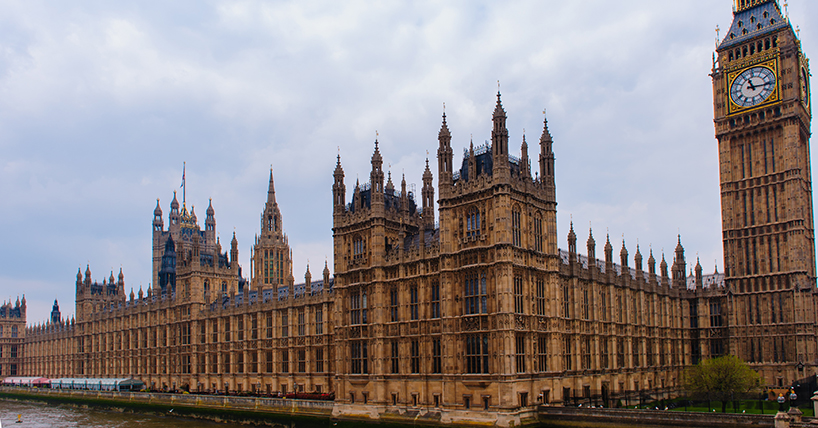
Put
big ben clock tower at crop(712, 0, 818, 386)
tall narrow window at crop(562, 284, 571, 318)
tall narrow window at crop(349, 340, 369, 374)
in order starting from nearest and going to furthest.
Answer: tall narrow window at crop(562, 284, 571, 318) < tall narrow window at crop(349, 340, 369, 374) < big ben clock tower at crop(712, 0, 818, 386)

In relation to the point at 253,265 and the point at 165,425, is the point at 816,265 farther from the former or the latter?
the point at 253,265

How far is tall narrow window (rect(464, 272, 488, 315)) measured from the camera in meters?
57.8

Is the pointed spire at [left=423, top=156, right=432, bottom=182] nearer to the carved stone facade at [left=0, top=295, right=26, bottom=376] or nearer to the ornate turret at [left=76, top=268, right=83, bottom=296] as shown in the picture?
the ornate turret at [left=76, top=268, right=83, bottom=296]

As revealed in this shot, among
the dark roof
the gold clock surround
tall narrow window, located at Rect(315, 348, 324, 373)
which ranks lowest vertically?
tall narrow window, located at Rect(315, 348, 324, 373)

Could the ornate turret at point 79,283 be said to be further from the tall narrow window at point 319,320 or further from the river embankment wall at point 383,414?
the tall narrow window at point 319,320

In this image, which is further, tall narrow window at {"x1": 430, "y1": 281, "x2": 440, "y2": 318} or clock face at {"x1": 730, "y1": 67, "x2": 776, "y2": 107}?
clock face at {"x1": 730, "y1": 67, "x2": 776, "y2": 107}

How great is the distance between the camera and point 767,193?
84.1 meters

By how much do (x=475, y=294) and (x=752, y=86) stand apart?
50934mm

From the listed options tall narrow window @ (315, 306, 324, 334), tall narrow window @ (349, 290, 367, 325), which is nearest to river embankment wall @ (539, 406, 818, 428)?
tall narrow window @ (349, 290, 367, 325)

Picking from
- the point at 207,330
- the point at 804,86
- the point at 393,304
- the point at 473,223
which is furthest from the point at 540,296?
the point at 207,330

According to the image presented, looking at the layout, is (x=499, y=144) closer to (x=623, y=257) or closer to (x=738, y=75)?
(x=623, y=257)

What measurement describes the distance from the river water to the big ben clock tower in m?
52.4

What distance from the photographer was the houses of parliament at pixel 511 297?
58375 mm

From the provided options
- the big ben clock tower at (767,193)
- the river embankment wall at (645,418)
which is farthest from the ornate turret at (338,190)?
the big ben clock tower at (767,193)
